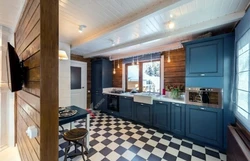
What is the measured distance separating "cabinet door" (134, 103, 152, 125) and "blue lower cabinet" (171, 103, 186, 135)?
0.62 meters

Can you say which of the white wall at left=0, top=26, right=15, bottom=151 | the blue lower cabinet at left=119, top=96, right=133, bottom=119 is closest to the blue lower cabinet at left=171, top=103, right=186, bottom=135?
the blue lower cabinet at left=119, top=96, right=133, bottom=119

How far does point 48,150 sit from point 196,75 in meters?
2.66

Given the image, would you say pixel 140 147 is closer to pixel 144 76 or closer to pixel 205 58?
pixel 205 58

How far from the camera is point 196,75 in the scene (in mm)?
2395

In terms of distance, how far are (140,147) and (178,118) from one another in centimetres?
108

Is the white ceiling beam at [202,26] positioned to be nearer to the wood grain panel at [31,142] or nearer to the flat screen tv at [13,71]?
the flat screen tv at [13,71]

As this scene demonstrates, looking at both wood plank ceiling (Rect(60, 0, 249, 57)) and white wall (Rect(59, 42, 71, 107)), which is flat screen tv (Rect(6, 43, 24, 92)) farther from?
white wall (Rect(59, 42, 71, 107))

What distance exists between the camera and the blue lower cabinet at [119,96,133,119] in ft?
11.9

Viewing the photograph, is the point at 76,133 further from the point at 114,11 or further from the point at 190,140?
the point at 190,140

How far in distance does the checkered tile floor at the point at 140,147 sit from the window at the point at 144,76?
1374 mm

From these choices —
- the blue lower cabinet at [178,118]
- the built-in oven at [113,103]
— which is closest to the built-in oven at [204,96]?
the blue lower cabinet at [178,118]

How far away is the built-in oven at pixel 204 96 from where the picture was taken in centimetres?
216

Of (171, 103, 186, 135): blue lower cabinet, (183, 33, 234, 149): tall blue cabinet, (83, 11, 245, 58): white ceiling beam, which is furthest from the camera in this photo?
(171, 103, 186, 135): blue lower cabinet

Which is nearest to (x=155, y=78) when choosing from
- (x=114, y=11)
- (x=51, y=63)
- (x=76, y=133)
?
(x=114, y=11)
